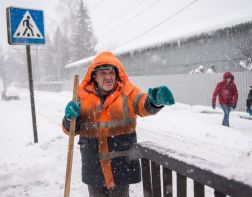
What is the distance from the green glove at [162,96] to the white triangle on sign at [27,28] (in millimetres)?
5104

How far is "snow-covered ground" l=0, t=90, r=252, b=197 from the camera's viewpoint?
412cm

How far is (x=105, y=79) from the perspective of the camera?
2.68 meters

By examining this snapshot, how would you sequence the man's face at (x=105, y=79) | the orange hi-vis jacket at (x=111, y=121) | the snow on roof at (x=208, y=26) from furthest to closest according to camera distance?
the snow on roof at (x=208, y=26), the man's face at (x=105, y=79), the orange hi-vis jacket at (x=111, y=121)

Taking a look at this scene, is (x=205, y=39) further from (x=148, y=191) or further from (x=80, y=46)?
(x=80, y=46)

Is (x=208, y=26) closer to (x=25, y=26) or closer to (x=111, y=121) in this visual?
(x=25, y=26)

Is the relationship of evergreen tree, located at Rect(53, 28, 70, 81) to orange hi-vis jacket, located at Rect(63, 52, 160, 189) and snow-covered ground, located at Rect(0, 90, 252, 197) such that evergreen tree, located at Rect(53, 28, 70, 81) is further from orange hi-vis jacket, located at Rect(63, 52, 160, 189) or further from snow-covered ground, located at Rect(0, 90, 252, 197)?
orange hi-vis jacket, located at Rect(63, 52, 160, 189)

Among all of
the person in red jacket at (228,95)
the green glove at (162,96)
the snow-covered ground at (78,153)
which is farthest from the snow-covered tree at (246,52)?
the green glove at (162,96)

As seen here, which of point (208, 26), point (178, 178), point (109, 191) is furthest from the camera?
point (208, 26)

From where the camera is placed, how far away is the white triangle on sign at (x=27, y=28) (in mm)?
6367

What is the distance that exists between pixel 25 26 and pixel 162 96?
533cm

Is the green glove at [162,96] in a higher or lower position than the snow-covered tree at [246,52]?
lower

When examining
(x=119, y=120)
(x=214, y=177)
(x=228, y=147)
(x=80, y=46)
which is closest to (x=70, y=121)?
(x=119, y=120)

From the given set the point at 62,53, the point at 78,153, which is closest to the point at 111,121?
the point at 78,153

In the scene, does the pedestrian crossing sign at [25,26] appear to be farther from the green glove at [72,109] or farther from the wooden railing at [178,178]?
the wooden railing at [178,178]
